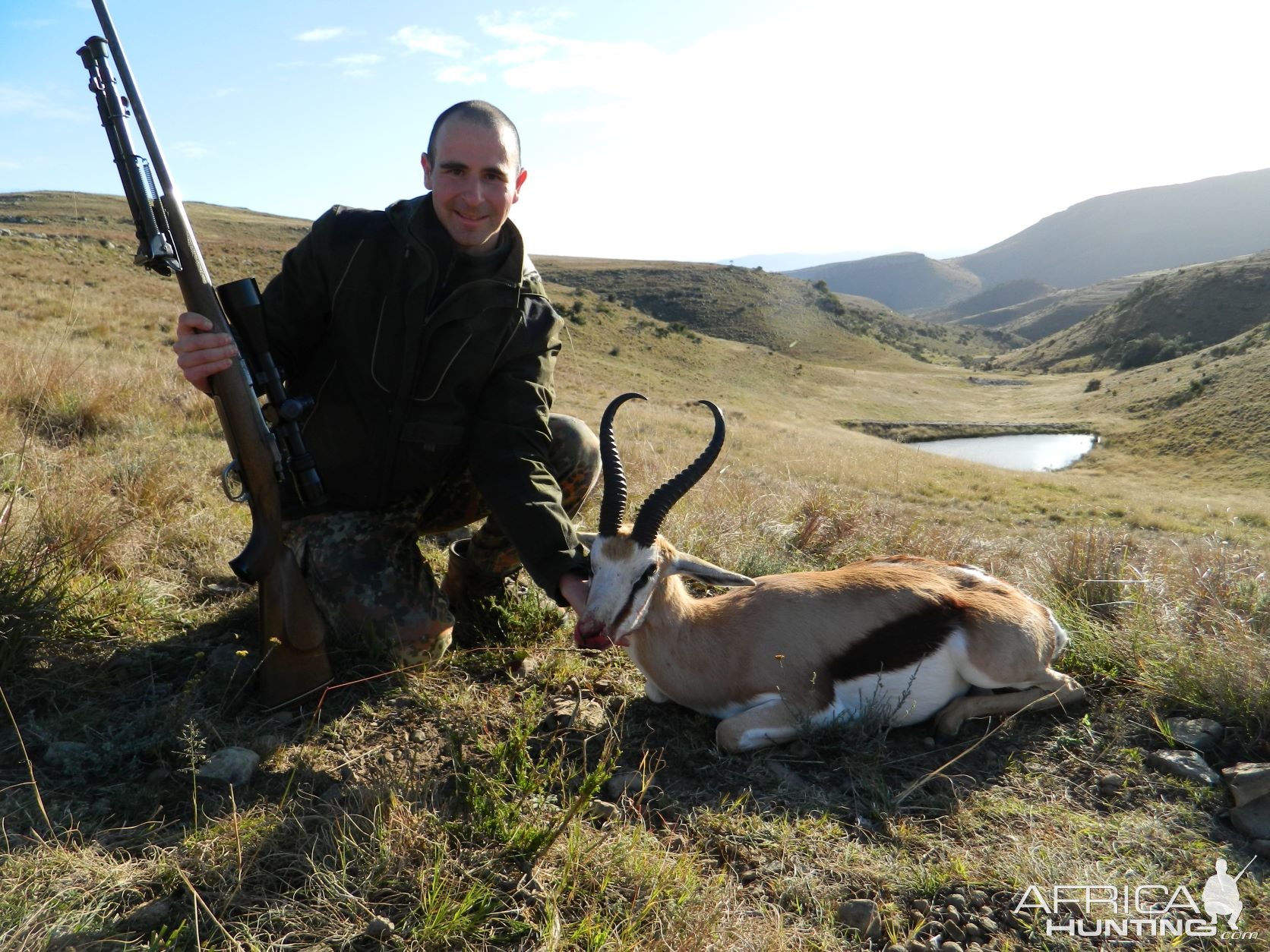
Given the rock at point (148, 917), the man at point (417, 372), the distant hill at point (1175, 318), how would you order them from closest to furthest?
1. the rock at point (148, 917)
2. the man at point (417, 372)
3. the distant hill at point (1175, 318)

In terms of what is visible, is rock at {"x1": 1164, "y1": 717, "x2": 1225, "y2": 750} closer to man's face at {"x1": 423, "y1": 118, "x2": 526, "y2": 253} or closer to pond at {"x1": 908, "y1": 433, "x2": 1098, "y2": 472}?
man's face at {"x1": 423, "y1": 118, "x2": 526, "y2": 253}

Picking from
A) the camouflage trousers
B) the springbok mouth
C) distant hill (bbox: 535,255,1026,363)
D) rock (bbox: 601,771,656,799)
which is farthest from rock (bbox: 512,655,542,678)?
distant hill (bbox: 535,255,1026,363)

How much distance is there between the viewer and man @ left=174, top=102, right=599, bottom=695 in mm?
4426

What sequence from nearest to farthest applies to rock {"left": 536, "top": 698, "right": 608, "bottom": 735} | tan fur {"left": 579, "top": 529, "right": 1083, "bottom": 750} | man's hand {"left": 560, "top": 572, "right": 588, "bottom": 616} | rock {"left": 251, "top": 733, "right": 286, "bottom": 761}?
rock {"left": 251, "top": 733, "right": 286, "bottom": 761}, man's hand {"left": 560, "top": 572, "right": 588, "bottom": 616}, rock {"left": 536, "top": 698, "right": 608, "bottom": 735}, tan fur {"left": 579, "top": 529, "right": 1083, "bottom": 750}

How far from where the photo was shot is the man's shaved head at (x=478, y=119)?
4438 mm

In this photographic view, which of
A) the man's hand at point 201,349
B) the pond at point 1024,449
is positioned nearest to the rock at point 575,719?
the man's hand at point 201,349

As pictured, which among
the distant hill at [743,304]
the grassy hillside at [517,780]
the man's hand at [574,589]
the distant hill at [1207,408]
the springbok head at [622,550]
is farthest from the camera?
the distant hill at [743,304]

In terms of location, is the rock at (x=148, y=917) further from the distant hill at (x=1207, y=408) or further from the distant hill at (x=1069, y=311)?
the distant hill at (x=1069, y=311)

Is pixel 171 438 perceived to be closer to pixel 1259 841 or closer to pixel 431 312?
pixel 431 312

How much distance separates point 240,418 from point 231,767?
5.70 ft

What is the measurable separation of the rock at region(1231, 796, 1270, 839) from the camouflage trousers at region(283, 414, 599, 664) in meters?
4.14

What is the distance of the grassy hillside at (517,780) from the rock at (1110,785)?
14 mm

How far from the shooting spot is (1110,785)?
3887 millimetres

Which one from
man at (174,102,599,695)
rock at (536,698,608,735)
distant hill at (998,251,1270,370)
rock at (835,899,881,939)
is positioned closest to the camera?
rock at (835,899,881,939)
